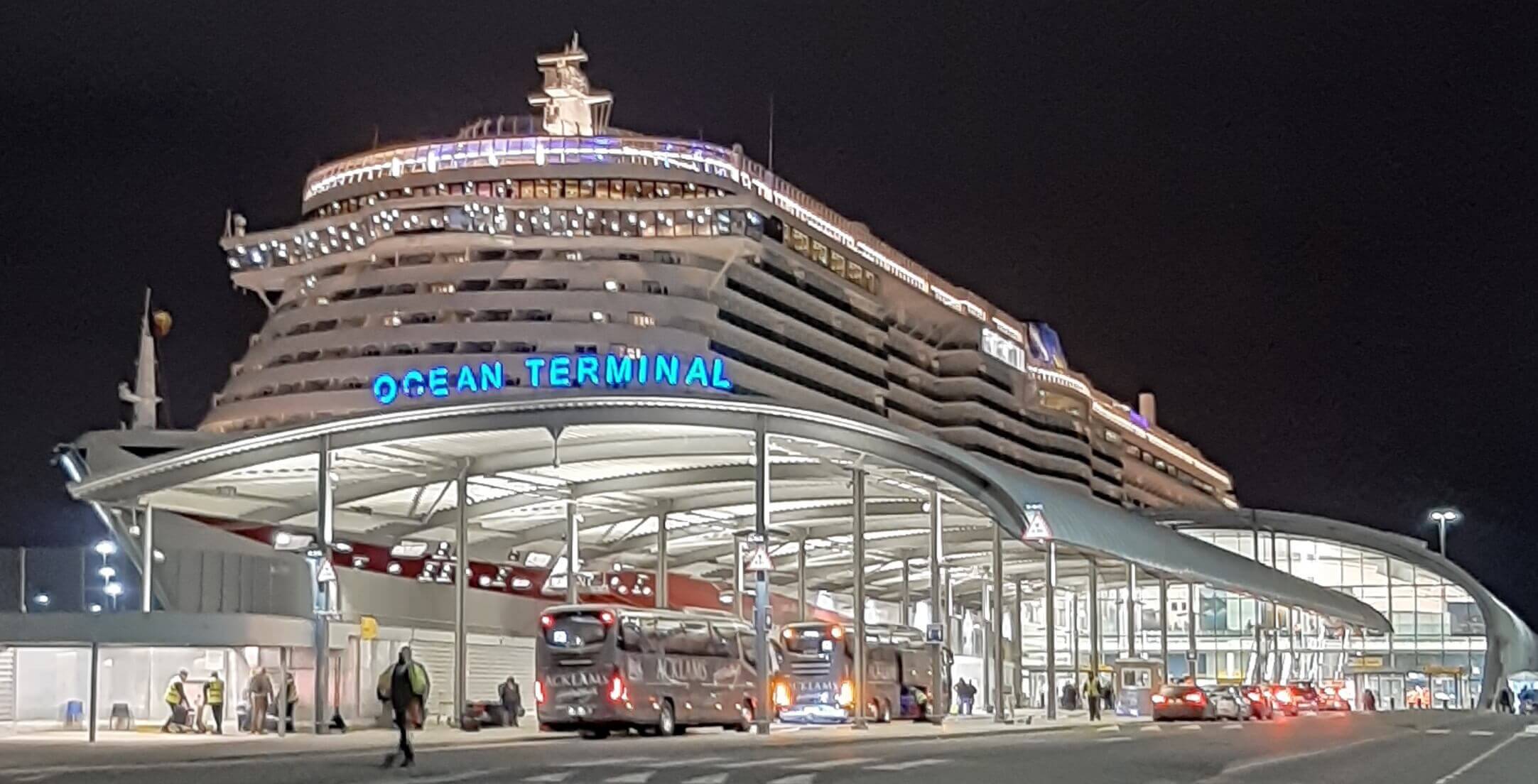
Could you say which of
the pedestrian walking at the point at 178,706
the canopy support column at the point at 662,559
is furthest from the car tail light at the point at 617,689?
the canopy support column at the point at 662,559

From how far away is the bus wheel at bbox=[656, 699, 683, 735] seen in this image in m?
38.9

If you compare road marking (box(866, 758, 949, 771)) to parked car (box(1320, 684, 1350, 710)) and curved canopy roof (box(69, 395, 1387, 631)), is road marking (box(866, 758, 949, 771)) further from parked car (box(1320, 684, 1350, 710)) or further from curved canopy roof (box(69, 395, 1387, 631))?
parked car (box(1320, 684, 1350, 710))

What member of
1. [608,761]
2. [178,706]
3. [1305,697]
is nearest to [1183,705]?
[1305,697]

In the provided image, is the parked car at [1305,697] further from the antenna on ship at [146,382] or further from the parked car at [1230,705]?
the antenna on ship at [146,382]

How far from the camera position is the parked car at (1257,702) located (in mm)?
59375

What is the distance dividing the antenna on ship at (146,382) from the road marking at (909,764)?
42.4 metres

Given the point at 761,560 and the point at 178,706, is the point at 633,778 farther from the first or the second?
the point at 178,706

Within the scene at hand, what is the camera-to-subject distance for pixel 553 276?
232 feet

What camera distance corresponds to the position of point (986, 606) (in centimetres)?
8369

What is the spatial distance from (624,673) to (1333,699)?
184 feet

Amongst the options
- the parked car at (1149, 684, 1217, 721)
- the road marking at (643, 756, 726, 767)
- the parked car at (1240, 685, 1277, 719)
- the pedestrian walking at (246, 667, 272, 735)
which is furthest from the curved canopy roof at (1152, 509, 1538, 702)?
the road marking at (643, 756, 726, 767)

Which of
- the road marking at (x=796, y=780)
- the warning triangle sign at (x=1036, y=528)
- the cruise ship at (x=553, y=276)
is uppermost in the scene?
the cruise ship at (x=553, y=276)

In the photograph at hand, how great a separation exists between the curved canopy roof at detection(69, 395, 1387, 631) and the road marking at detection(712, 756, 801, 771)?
1267 cm

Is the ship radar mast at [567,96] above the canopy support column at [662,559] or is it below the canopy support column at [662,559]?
above
